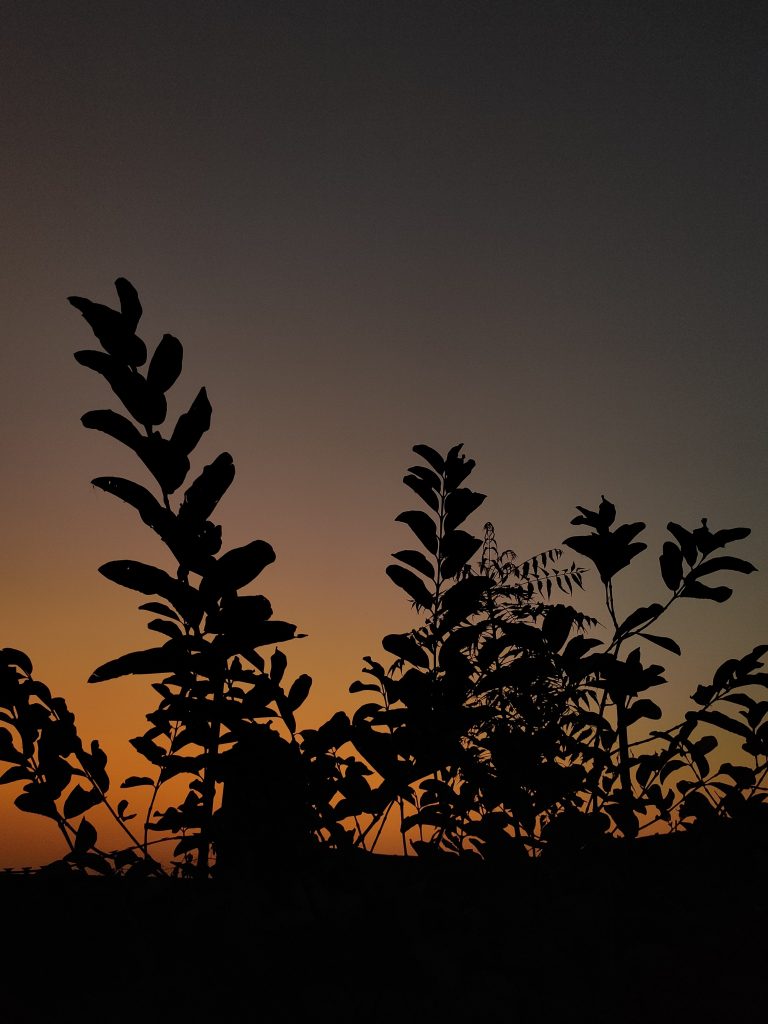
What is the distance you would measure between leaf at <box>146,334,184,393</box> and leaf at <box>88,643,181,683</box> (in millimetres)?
652

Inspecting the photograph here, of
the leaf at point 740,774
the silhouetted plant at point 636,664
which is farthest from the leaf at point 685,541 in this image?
the leaf at point 740,774

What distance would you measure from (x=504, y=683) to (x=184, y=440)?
160 centimetres

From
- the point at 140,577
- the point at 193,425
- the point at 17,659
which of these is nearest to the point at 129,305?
the point at 193,425

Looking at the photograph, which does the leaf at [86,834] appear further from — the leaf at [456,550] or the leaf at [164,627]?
the leaf at [456,550]

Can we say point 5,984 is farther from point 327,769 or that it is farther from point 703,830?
point 703,830

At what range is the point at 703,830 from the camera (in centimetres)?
392

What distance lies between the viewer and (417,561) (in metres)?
3.00

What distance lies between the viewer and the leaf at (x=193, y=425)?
1947 mm


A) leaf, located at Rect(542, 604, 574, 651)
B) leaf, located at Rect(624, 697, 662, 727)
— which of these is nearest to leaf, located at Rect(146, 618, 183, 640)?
leaf, located at Rect(542, 604, 574, 651)

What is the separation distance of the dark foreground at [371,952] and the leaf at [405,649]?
2.36ft

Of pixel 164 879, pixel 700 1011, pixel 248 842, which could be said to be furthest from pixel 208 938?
pixel 700 1011

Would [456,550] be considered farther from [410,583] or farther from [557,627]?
[557,627]

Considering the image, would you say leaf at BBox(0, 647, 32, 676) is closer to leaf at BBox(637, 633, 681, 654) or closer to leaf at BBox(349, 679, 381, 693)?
leaf at BBox(349, 679, 381, 693)

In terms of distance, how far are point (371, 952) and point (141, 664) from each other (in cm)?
111
